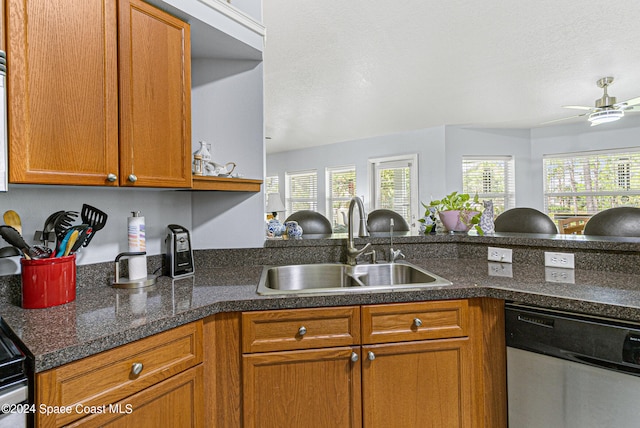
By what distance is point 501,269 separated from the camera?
164 cm

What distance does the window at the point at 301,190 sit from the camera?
23.6 feet

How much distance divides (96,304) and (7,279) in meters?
0.35

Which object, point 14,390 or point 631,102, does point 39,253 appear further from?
point 631,102

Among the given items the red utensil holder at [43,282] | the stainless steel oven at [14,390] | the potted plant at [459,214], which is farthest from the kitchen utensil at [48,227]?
the potted plant at [459,214]

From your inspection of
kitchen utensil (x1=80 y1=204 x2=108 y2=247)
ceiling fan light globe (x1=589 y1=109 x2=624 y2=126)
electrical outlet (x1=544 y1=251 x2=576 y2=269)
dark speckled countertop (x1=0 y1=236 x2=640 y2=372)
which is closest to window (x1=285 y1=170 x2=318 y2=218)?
ceiling fan light globe (x1=589 y1=109 x2=624 y2=126)

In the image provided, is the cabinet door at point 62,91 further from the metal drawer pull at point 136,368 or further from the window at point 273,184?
the window at point 273,184

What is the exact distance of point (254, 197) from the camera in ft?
6.19

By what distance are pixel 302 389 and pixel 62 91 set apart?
1.30 metres

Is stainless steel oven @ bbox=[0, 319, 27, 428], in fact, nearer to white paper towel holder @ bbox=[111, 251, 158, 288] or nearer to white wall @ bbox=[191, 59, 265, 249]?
white paper towel holder @ bbox=[111, 251, 158, 288]

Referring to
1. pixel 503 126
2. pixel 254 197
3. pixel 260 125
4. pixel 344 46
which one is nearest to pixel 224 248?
pixel 254 197

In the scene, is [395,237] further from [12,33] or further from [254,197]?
[12,33]

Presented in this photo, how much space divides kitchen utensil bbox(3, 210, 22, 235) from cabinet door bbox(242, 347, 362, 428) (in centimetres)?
94

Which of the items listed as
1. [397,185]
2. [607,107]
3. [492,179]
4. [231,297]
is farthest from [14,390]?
[492,179]

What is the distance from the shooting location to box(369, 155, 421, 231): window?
5637mm
